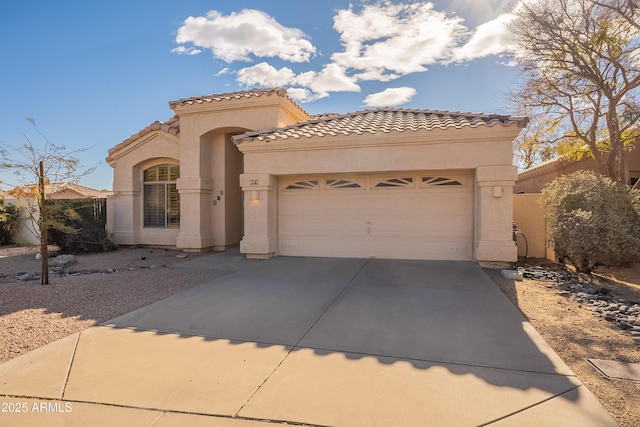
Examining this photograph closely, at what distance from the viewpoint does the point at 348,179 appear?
10.6 m

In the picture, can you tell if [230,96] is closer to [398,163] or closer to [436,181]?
[398,163]

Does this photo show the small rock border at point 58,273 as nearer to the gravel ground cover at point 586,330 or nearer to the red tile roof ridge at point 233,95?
the red tile roof ridge at point 233,95

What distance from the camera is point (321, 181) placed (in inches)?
424

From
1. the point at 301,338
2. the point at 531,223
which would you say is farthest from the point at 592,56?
the point at 301,338

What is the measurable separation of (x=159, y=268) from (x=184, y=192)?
3.98 metres

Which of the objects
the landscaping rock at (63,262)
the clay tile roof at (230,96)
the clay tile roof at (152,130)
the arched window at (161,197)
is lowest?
the landscaping rock at (63,262)

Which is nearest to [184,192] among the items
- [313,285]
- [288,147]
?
[288,147]

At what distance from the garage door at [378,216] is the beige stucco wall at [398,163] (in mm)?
446

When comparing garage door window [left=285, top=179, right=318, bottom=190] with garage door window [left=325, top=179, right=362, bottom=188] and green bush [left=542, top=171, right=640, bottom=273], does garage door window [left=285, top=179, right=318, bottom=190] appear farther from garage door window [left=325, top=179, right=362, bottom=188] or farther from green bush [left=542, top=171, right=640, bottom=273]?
green bush [left=542, top=171, right=640, bottom=273]

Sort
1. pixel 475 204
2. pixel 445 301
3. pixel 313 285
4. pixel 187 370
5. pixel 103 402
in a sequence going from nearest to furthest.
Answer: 1. pixel 103 402
2. pixel 187 370
3. pixel 445 301
4. pixel 313 285
5. pixel 475 204

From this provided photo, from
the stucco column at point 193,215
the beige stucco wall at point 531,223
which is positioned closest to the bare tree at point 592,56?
the beige stucco wall at point 531,223

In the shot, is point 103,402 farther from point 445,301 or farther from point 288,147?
point 288,147

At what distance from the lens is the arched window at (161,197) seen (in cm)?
1395

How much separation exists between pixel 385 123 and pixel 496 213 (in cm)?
415
